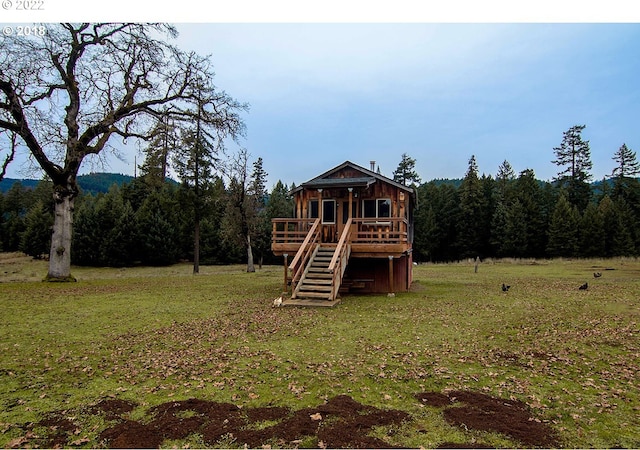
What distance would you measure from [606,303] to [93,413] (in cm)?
1638

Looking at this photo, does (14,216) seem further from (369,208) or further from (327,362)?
(327,362)

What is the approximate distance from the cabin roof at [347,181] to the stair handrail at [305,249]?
5.89 ft

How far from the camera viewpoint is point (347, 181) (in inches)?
703

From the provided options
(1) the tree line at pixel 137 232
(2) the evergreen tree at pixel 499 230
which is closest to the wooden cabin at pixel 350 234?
(1) the tree line at pixel 137 232

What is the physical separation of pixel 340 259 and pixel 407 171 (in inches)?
2331

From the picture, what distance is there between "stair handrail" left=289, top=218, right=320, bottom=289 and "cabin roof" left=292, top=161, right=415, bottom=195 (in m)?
1.80

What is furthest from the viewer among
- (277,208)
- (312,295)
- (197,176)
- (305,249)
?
(277,208)

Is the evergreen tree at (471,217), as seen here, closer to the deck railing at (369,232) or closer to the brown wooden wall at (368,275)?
the brown wooden wall at (368,275)

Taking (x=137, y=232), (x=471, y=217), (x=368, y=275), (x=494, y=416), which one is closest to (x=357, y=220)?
(x=368, y=275)

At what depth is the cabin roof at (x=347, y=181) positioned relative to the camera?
17.4 metres

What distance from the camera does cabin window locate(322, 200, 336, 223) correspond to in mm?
19203

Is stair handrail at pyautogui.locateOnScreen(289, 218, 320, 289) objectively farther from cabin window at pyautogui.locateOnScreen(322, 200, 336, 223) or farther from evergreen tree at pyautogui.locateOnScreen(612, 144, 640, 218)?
evergreen tree at pyautogui.locateOnScreen(612, 144, 640, 218)

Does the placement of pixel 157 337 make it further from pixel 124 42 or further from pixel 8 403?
pixel 124 42

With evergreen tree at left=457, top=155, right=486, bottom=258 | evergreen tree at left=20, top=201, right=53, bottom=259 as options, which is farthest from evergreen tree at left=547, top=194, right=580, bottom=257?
evergreen tree at left=20, top=201, right=53, bottom=259
